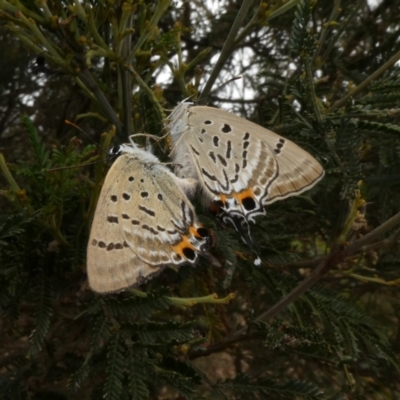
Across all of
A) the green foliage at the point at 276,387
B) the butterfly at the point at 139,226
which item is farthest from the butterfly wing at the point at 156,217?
the green foliage at the point at 276,387

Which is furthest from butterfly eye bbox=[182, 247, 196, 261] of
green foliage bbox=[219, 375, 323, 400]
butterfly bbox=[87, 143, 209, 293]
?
green foliage bbox=[219, 375, 323, 400]

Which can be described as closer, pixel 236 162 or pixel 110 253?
pixel 110 253

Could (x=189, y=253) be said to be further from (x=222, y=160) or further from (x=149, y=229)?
(x=222, y=160)

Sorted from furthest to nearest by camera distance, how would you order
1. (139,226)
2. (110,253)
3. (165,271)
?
(165,271) < (139,226) < (110,253)

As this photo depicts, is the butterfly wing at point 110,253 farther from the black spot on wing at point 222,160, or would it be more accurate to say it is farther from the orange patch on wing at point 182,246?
the black spot on wing at point 222,160

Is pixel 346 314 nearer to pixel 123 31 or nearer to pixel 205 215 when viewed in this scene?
pixel 205 215

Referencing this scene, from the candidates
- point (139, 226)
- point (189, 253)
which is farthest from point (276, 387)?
point (139, 226)
